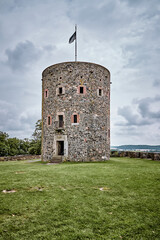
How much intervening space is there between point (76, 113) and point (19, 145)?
116 ft

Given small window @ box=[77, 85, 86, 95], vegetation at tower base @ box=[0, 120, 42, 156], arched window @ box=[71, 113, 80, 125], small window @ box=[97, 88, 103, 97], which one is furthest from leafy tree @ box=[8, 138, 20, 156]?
small window @ box=[97, 88, 103, 97]

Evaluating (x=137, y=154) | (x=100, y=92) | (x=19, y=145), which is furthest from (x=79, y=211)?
(x=19, y=145)

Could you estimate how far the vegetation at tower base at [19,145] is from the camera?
3822 cm

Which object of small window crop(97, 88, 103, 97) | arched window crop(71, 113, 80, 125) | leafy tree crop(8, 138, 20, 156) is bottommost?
leafy tree crop(8, 138, 20, 156)

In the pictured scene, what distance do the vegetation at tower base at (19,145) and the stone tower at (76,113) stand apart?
1661 cm

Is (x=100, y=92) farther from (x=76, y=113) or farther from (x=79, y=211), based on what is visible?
(x=79, y=211)

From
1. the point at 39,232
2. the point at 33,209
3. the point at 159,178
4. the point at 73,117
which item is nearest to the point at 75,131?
the point at 73,117

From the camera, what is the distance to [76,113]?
67.0ft

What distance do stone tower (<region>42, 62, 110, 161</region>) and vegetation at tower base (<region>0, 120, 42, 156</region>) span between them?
16.6 m

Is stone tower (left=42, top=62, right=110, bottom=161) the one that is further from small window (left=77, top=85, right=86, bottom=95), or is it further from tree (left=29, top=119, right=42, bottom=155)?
tree (left=29, top=119, right=42, bottom=155)

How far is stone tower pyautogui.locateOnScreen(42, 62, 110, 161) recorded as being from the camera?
2023cm

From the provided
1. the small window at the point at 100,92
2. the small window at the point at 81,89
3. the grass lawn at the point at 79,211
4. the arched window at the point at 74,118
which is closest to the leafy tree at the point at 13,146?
the arched window at the point at 74,118

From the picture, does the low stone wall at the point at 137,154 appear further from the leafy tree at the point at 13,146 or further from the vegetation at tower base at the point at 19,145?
the leafy tree at the point at 13,146

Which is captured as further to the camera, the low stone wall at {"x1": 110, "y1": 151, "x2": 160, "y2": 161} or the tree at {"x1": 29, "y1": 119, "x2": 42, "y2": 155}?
the tree at {"x1": 29, "y1": 119, "x2": 42, "y2": 155}
